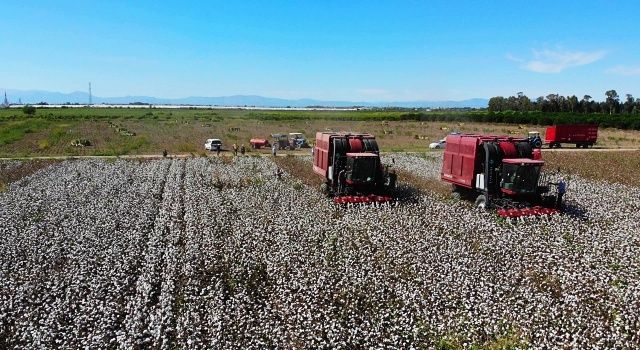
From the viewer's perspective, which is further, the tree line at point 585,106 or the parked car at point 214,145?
the tree line at point 585,106

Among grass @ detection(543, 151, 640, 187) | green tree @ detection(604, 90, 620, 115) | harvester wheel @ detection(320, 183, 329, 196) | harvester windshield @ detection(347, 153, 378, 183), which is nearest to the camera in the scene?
harvester windshield @ detection(347, 153, 378, 183)

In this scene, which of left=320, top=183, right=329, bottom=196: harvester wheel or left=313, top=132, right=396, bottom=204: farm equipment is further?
left=320, top=183, right=329, bottom=196: harvester wheel

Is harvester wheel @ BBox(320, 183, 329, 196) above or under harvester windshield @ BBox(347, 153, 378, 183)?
under

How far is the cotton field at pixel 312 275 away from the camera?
983 cm

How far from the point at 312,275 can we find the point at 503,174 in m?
10.5

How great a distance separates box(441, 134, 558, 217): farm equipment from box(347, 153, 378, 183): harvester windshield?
401 centimetres

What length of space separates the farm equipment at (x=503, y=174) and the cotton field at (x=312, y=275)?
974 mm

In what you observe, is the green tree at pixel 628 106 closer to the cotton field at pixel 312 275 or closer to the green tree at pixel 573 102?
the green tree at pixel 573 102

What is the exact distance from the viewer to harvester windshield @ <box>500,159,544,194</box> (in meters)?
19.0

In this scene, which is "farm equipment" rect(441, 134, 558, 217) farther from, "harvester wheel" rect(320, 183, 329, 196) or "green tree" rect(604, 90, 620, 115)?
"green tree" rect(604, 90, 620, 115)

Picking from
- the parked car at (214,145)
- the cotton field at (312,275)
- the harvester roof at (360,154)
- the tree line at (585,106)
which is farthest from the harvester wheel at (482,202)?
the tree line at (585,106)

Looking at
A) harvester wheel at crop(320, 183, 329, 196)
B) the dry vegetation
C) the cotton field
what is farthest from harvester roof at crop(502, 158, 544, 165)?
the dry vegetation

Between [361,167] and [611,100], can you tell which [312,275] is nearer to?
[361,167]

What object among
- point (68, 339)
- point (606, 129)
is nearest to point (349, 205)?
point (68, 339)
